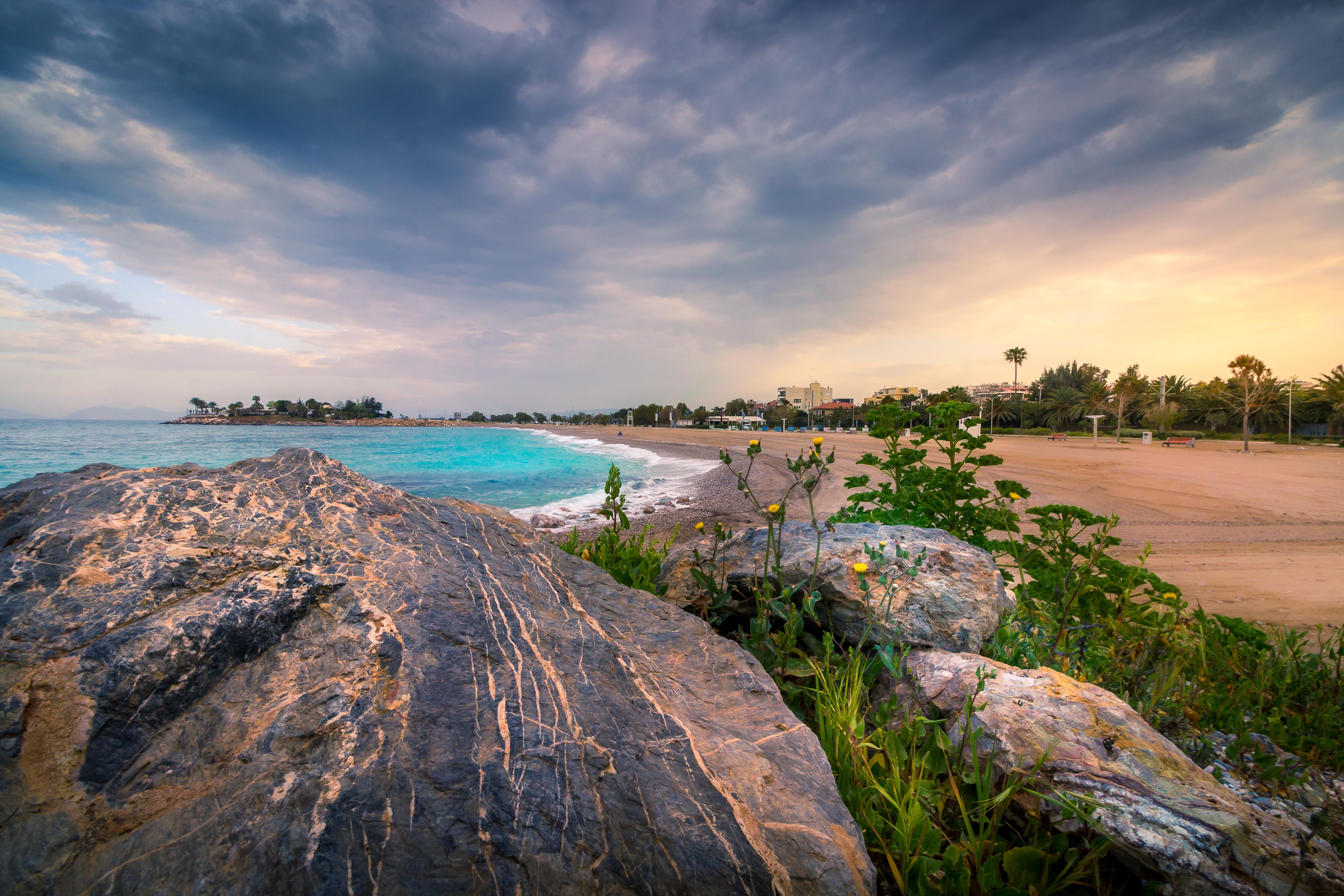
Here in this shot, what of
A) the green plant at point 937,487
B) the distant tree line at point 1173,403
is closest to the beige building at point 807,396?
the distant tree line at point 1173,403

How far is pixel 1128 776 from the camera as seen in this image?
1.75 m

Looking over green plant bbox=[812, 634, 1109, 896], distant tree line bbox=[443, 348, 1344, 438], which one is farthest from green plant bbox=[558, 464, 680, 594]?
distant tree line bbox=[443, 348, 1344, 438]

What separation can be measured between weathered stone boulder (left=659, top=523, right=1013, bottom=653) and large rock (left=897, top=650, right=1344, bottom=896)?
0.40 meters

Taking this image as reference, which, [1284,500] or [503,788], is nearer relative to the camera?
[503,788]

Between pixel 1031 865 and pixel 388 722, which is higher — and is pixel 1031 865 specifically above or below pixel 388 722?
below

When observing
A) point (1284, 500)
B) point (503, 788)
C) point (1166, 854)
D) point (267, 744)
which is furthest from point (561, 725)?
point (1284, 500)

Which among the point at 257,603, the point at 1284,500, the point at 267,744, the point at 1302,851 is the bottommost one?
the point at 1284,500

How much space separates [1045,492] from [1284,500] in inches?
206

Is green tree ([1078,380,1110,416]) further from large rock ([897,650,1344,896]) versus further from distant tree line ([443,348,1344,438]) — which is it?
large rock ([897,650,1344,896])

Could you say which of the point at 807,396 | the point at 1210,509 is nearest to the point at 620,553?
the point at 1210,509

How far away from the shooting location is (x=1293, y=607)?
508cm

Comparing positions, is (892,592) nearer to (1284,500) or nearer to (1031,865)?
(1031,865)

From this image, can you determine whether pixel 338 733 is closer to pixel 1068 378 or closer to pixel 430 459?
pixel 430 459

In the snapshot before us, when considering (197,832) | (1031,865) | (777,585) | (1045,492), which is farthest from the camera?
(1045,492)
